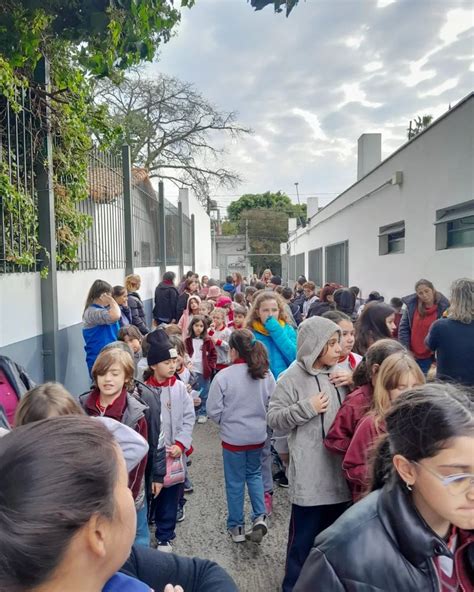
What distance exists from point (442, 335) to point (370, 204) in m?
8.29

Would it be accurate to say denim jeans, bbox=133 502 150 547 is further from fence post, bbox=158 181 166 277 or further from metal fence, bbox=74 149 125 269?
fence post, bbox=158 181 166 277

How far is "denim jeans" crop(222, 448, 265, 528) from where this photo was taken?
11.2 feet

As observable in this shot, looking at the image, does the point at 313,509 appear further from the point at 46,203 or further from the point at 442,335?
the point at 46,203

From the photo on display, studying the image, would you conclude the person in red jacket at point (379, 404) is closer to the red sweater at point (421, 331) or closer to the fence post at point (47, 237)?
the red sweater at point (421, 331)

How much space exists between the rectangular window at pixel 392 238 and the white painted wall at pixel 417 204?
0.51 feet

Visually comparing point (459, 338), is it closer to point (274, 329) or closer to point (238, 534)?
point (274, 329)

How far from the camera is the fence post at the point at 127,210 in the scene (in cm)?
892

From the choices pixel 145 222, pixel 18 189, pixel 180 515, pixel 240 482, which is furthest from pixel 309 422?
pixel 145 222

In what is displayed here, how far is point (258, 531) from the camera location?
11.1 feet

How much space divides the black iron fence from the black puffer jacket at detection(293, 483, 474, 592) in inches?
151

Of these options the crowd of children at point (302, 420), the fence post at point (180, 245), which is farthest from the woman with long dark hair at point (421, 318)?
the fence post at point (180, 245)

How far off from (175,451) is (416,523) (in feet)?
7.24

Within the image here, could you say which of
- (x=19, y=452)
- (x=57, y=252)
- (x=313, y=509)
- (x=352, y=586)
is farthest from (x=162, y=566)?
(x=57, y=252)

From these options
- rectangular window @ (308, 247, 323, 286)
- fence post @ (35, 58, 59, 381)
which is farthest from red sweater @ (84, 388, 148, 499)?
rectangular window @ (308, 247, 323, 286)
